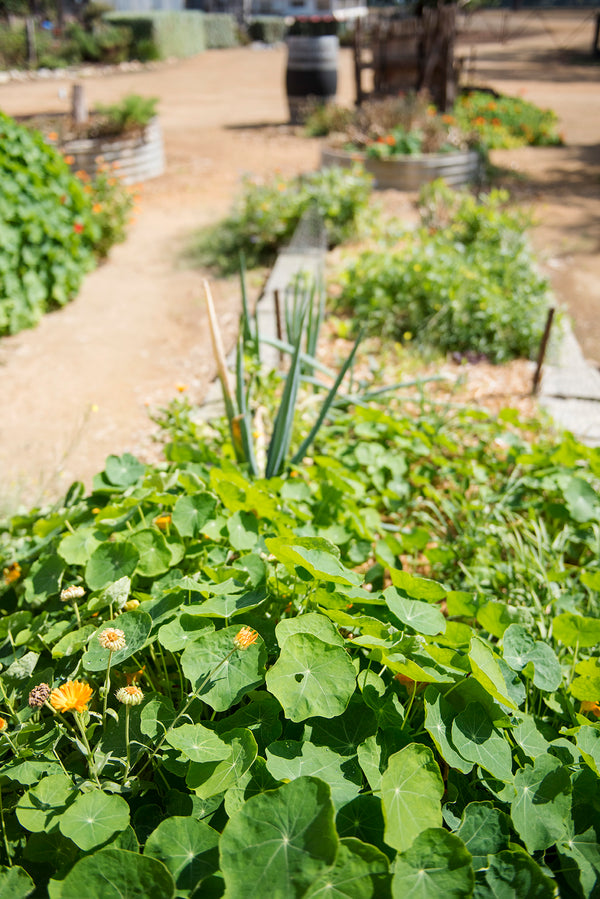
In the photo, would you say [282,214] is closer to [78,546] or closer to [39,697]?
[78,546]

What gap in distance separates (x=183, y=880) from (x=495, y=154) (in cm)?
1018

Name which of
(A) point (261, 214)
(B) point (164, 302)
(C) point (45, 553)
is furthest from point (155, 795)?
(A) point (261, 214)

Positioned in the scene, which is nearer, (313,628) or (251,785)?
(251,785)

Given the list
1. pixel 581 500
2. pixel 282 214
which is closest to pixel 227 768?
pixel 581 500

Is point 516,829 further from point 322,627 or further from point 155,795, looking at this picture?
point 155,795

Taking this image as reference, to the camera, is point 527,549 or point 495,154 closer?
point 527,549

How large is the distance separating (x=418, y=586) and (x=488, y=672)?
0.28 meters

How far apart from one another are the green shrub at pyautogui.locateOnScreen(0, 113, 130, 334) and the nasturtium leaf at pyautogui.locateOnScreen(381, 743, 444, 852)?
4.36 meters

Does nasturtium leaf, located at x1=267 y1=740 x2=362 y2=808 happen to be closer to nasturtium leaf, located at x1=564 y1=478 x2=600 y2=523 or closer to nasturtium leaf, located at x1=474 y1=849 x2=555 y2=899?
nasturtium leaf, located at x1=474 y1=849 x2=555 y2=899

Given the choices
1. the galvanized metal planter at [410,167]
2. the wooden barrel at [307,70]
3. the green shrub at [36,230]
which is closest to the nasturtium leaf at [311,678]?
the green shrub at [36,230]

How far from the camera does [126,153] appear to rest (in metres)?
7.91

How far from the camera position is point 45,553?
1680 mm

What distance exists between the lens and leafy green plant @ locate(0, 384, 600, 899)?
89 cm

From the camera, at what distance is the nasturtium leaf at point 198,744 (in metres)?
1.00
